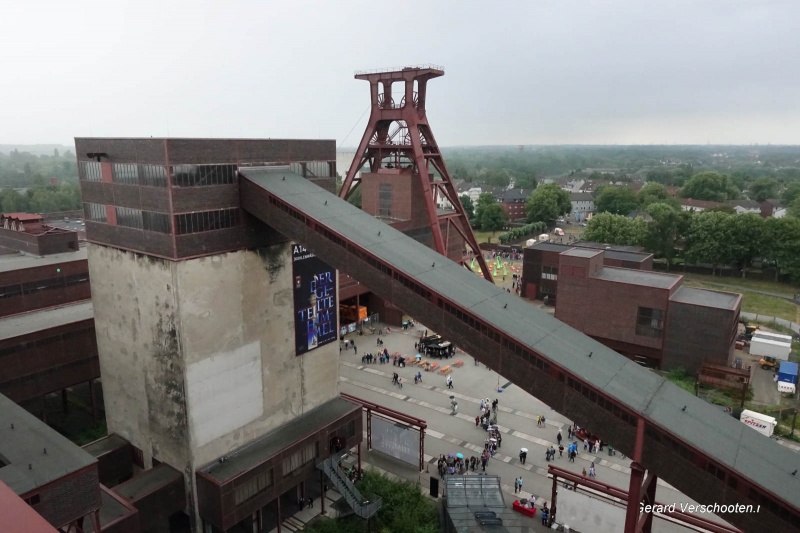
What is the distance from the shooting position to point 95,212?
27641 millimetres

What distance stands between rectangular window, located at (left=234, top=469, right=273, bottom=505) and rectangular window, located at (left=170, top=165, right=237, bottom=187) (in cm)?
1446

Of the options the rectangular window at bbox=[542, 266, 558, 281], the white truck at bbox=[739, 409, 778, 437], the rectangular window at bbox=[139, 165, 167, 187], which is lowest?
the white truck at bbox=[739, 409, 778, 437]

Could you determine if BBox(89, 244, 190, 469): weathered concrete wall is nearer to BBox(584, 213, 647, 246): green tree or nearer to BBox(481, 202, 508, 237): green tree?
BBox(584, 213, 647, 246): green tree

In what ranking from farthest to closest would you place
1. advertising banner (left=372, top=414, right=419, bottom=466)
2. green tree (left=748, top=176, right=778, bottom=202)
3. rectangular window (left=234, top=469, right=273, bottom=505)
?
green tree (left=748, top=176, right=778, bottom=202) < advertising banner (left=372, top=414, right=419, bottom=466) < rectangular window (left=234, top=469, right=273, bottom=505)

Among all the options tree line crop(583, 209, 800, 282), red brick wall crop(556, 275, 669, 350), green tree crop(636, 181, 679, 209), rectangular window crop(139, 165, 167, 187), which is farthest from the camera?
green tree crop(636, 181, 679, 209)

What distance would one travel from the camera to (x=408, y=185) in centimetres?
5988

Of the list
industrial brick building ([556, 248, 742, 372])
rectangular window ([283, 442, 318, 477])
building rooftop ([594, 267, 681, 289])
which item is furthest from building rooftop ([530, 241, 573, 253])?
rectangular window ([283, 442, 318, 477])

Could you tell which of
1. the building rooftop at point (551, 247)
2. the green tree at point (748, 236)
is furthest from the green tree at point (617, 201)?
the building rooftop at point (551, 247)

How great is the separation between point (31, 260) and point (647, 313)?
5470 centimetres

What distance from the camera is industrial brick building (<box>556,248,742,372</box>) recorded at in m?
44.4

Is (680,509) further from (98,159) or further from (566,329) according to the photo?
(98,159)

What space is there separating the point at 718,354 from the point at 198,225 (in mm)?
42660

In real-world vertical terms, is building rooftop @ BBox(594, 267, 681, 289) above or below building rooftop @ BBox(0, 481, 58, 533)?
below

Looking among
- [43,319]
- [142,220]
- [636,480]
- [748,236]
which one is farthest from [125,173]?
[748,236]
